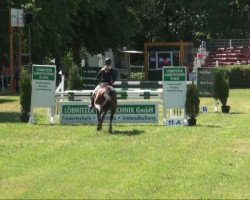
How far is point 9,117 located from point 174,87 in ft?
19.3

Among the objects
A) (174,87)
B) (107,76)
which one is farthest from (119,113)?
(107,76)

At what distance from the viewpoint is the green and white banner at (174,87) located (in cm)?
2077

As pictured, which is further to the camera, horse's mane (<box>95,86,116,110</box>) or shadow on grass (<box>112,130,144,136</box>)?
horse's mane (<box>95,86,116,110</box>)

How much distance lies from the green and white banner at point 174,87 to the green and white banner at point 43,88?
10.7ft

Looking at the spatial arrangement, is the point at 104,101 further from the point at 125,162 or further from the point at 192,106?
the point at 125,162

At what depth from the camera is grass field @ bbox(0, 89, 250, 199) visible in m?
10.2

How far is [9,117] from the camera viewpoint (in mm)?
23594

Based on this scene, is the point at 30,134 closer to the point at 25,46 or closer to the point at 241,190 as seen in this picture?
the point at 241,190

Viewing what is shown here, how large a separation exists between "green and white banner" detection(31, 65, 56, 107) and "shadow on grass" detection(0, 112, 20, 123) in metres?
1.25

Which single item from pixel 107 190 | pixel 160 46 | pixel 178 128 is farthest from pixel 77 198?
pixel 160 46

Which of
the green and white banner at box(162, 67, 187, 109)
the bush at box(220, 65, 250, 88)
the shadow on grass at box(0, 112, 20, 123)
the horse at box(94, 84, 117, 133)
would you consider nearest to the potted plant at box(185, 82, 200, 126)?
the green and white banner at box(162, 67, 187, 109)

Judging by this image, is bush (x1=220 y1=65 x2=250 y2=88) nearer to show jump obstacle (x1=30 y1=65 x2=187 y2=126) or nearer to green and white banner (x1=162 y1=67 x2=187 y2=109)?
show jump obstacle (x1=30 y1=65 x2=187 y2=126)

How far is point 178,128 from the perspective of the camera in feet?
63.2

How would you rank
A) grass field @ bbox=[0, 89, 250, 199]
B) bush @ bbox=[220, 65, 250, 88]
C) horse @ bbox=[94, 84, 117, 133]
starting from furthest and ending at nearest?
bush @ bbox=[220, 65, 250, 88] < horse @ bbox=[94, 84, 117, 133] < grass field @ bbox=[0, 89, 250, 199]
